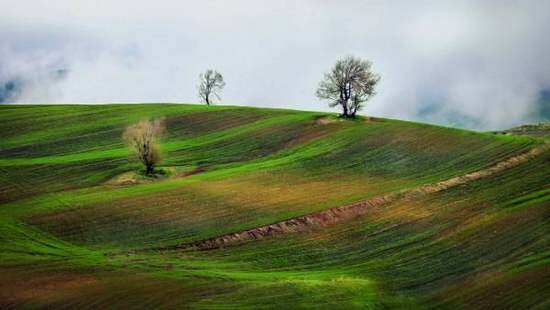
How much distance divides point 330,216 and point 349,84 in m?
40.9

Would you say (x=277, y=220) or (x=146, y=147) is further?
(x=146, y=147)

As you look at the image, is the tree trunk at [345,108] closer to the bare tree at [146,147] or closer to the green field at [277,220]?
the green field at [277,220]

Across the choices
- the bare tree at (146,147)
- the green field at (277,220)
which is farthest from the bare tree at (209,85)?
the bare tree at (146,147)

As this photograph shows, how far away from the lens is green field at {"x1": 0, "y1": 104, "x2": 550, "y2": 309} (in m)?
47.4

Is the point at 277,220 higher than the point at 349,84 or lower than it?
lower

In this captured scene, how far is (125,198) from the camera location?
68.7 meters

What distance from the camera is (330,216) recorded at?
63688mm

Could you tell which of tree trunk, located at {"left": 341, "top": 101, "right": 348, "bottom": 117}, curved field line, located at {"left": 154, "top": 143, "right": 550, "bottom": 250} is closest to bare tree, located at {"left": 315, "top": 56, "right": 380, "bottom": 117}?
tree trunk, located at {"left": 341, "top": 101, "right": 348, "bottom": 117}

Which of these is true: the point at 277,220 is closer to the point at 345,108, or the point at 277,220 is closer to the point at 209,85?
the point at 345,108

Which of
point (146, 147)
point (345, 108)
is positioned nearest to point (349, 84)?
point (345, 108)

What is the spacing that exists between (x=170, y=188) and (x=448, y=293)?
34.7m

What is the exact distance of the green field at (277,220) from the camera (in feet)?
156

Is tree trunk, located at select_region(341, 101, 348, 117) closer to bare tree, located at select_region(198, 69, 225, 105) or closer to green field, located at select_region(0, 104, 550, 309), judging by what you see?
green field, located at select_region(0, 104, 550, 309)

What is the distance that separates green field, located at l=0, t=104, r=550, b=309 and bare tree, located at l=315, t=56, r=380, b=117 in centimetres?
438
